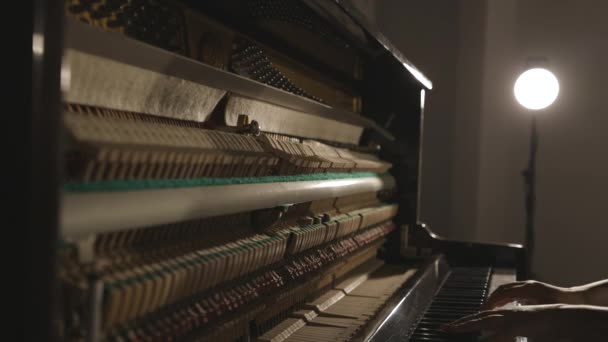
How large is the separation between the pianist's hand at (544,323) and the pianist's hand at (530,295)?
42 cm

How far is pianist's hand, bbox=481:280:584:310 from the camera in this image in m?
2.62

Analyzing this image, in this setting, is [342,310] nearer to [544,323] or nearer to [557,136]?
[544,323]

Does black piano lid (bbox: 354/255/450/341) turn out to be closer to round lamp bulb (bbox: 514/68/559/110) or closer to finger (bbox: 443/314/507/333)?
finger (bbox: 443/314/507/333)

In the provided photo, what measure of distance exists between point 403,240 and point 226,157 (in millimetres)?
2157

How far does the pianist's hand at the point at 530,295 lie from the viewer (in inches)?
103

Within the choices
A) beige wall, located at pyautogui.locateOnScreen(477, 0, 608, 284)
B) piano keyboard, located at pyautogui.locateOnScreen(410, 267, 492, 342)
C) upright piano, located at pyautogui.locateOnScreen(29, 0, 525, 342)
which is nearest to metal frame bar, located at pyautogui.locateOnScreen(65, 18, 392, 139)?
upright piano, located at pyautogui.locateOnScreen(29, 0, 525, 342)

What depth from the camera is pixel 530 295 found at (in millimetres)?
2721

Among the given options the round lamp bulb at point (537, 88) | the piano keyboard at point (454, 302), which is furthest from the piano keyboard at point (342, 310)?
the round lamp bulb at point (537, 88)

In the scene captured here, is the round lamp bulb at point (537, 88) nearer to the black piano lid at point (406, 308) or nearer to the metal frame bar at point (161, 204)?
the black piano lid at point (406, 308)

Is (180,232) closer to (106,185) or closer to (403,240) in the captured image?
(106,185)

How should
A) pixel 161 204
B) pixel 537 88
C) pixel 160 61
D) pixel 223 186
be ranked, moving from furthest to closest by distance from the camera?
pixel 537 88 → pixel 223 186 → pixel 160 61 → pixel 161 204

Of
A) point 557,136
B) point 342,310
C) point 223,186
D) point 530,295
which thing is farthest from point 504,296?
point 557,136

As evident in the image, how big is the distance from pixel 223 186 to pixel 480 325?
1041 mm

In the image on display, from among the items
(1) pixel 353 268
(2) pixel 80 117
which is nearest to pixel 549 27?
(1) pixel 353 268
